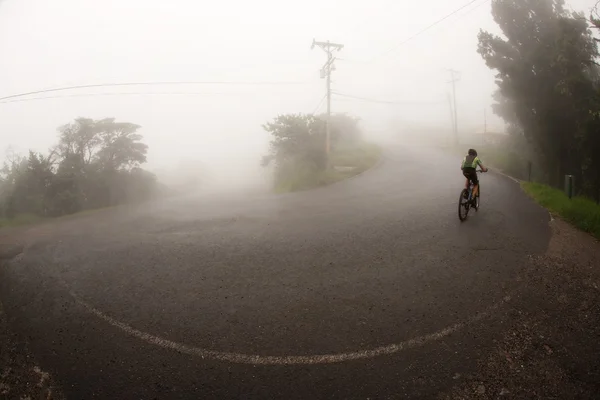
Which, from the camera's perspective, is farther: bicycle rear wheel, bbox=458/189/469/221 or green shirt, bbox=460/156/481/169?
bicycle rear wheel, bbox=458/189/469/221

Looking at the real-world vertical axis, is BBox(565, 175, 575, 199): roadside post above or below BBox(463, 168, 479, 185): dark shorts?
below

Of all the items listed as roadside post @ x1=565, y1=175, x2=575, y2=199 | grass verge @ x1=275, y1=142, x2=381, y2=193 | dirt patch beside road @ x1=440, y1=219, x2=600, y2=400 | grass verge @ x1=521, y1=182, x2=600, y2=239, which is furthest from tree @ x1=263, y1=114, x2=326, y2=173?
dirt patch beside road @ x1=440, y1=219, x2=600, y2=400

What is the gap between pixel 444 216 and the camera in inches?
325

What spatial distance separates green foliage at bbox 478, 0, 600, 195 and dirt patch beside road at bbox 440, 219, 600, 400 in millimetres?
12856

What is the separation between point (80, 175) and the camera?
2044cm

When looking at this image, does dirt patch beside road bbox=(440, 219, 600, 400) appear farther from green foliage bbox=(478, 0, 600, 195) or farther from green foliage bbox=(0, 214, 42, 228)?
green foliage bbox=(0, 214, 42, 228)

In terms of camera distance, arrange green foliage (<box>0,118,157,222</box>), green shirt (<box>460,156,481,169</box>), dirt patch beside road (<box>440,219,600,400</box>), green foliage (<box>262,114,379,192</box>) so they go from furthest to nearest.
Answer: green foliage (<box>0,118,157,222</box>)
green foliage (<box>262,114,379,192</box>)
green shirt (<box>460,156,481,169</box>)
dirt patch beside road (<box>440,219,600,400</box>)

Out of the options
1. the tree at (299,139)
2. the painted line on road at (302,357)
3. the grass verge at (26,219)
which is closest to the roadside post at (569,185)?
the painted line on road at (302,357)

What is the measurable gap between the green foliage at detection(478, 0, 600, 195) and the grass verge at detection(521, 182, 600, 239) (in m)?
6.40

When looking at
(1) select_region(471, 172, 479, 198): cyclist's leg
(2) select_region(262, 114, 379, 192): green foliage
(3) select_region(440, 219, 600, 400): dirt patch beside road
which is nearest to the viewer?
(3) select_region(440, 219, 600, 400): dirt patch beside road

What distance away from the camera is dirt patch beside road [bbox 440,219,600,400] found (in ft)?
9.84

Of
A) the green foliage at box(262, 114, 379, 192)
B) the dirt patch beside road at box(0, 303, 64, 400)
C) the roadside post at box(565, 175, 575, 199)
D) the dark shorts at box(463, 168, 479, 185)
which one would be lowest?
the dirt patch beside road at box(0, 303, 64, 400)

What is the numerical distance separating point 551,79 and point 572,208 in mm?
11741

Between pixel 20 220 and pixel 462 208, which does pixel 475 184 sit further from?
pixel 20 220
